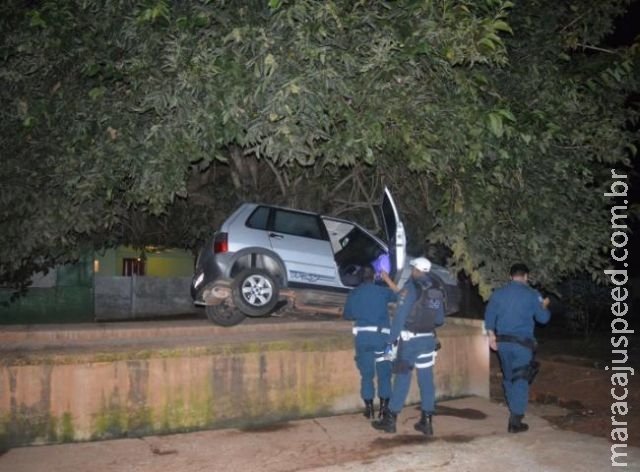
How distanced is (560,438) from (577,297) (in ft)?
33.2

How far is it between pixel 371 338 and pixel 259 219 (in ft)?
7.80

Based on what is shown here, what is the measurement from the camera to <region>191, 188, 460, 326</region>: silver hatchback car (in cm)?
753

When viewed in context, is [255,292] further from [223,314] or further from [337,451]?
[337,451]

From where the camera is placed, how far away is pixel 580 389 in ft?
29.6

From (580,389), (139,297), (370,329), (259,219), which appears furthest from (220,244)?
(139,297)

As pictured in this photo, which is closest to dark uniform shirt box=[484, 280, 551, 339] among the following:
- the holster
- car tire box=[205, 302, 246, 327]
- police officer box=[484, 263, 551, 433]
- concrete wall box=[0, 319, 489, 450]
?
police officer box=[484, 263, 551, 433]

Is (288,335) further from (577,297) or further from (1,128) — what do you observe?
(577,297)

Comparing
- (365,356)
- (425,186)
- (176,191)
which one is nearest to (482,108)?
(425,186)

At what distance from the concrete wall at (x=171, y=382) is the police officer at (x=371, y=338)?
42 centimetres

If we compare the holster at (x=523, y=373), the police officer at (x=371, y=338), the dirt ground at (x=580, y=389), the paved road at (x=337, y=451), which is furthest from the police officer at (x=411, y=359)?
the dirt ground at (x=580, y=389)

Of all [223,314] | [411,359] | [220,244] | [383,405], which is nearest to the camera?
[411,359]

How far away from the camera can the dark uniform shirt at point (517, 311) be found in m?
6.19

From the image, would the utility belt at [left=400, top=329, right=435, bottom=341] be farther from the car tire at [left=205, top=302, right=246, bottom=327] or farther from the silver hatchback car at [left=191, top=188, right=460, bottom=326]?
the car tire at [left=205, top=302, right=246, bottom=327]

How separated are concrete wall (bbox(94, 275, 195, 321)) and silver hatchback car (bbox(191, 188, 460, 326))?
10794 mm
